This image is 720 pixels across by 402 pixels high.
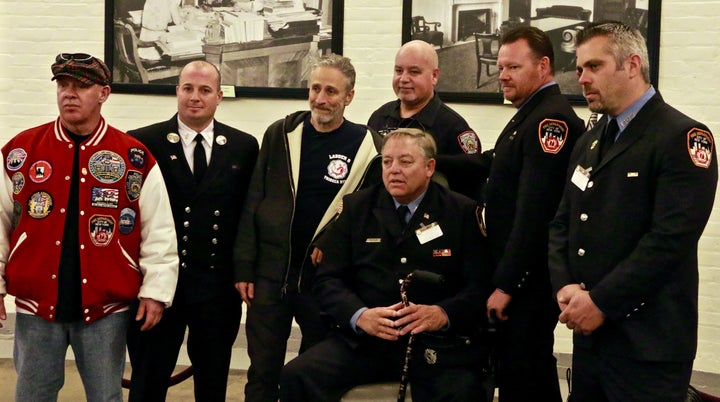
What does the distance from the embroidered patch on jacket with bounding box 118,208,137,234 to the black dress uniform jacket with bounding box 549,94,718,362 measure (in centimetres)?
151

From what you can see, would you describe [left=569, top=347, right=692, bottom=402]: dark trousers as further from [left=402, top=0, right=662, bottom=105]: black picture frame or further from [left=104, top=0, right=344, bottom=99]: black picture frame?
[left=104, top=0, right=344, bottom=99]: black picture frame

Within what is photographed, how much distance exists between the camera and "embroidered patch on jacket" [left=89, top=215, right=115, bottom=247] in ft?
10.9

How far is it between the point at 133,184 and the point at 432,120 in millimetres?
1240

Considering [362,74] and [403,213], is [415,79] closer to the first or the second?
[403,213]

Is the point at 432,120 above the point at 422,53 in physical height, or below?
below

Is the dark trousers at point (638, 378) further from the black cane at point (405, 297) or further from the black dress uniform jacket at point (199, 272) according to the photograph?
the black dress uniform jacket at point (199, 272)

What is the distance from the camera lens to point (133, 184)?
344cm

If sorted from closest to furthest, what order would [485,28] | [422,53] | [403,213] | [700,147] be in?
1. [700,147]
2. [403,213]
3. [422,53]
4. [485,28]

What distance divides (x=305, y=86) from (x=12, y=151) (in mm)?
2402

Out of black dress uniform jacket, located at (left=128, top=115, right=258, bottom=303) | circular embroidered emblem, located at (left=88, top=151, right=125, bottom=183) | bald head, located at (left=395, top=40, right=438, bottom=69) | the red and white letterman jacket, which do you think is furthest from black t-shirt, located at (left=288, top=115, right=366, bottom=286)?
circular embroidered emblem, located at (left=88, top=151, right=125, bottom=183)

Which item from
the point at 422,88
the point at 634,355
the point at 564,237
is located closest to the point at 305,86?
the point at 422,88

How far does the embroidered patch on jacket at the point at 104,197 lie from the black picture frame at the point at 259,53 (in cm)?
229

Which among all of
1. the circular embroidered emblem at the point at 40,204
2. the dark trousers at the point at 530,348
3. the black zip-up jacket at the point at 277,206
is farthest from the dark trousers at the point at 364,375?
the circular embroidered emblem at the point at 40,204

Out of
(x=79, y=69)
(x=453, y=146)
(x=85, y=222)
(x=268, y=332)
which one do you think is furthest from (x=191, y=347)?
(x=453, y=146)
